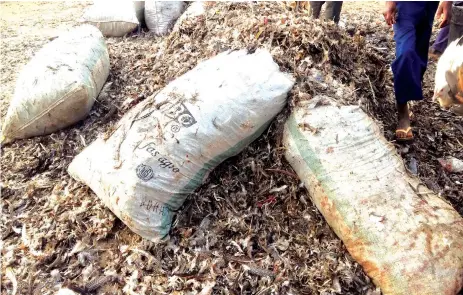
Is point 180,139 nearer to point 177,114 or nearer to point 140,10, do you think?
point 177,114

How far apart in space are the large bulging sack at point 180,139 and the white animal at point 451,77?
0.75m

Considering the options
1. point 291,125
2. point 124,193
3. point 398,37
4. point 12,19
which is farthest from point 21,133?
point 12,19

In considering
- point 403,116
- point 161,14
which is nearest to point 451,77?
point 403,116

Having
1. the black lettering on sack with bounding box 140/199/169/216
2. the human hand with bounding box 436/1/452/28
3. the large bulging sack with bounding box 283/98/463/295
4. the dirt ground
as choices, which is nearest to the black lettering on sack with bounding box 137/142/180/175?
the black lettering on sack with bounding box 140/199/169/216

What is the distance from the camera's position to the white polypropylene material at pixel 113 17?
4492 millimetres

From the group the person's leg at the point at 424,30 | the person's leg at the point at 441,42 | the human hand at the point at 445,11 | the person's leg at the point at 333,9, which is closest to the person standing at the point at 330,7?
the person's leg at the point at 333,9

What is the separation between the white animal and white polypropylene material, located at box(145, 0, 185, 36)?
3354mm

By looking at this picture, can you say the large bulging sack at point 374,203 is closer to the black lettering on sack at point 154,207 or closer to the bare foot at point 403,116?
the bare foot at point 403,116

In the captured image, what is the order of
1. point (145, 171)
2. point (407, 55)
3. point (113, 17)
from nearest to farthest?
point (145, 171)
point (407, 55)
point (113, 17)

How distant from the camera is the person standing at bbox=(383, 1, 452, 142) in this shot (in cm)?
261

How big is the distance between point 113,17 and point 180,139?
9.49 ft

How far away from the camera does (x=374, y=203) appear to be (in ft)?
6.43

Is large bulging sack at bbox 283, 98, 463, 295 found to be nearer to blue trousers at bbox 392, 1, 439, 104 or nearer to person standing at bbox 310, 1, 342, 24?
blue trousers at bbox 392, 1, 439, 104

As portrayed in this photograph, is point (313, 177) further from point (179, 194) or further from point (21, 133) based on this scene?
point (21, 133)
